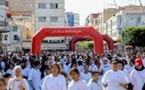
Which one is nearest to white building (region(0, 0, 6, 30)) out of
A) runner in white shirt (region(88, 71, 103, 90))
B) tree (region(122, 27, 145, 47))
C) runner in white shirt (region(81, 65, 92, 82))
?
tree (region(122, 27, 145, 47))

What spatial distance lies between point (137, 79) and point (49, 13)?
238 feet

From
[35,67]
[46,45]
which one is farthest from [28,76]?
[46,45]

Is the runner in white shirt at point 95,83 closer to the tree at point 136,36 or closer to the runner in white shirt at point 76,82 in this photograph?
the runner in white shirt at point 76,82

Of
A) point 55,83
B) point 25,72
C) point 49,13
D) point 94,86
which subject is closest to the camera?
point 55,83

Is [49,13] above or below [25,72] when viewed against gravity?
Answer: below

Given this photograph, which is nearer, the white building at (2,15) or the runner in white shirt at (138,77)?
the runner in white shirt at (138,77)

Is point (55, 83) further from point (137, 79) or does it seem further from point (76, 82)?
point (137, 79)

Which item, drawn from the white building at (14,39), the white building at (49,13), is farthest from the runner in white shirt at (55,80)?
the white building at (14,39)

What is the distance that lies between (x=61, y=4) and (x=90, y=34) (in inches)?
1992

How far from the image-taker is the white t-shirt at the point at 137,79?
13.5 metres

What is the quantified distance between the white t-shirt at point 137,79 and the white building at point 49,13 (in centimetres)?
7140

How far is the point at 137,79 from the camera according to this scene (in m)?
13.6

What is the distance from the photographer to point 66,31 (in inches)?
1444

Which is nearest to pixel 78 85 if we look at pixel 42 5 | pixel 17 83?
pixel 17 83
